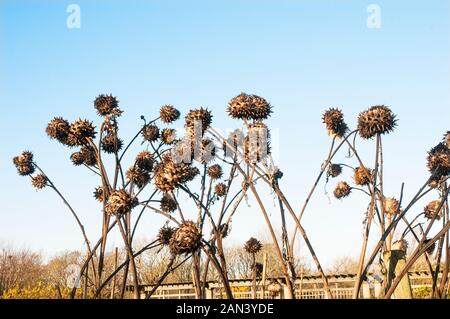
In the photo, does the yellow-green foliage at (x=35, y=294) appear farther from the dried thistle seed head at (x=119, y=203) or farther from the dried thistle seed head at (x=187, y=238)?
the dried thistle seed head at (x=187, y=238)

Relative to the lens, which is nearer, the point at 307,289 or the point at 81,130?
the point at 81,130

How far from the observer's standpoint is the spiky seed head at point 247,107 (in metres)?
3.95

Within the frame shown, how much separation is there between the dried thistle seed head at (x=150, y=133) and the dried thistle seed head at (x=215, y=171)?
0.76 metres

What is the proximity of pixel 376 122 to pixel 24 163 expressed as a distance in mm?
4639

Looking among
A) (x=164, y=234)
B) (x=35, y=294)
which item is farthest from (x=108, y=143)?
(x=35, y=294)

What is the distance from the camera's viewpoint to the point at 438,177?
14.1 feet

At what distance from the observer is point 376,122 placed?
394 centimetres

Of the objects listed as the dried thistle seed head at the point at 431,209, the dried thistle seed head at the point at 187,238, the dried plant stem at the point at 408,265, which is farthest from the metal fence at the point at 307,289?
the dried plant stem at the point at 408,265

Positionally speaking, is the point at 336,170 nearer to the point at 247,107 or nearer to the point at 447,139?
the point at 447,139

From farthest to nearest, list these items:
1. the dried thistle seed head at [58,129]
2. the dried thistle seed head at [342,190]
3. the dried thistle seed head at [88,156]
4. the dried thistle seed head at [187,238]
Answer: the dried thistle seed head at [342,190]
the dried thistle seed head at [88,156]
the dried thistle seed head at [58,129]
the dried thistle seed head at [187,238]

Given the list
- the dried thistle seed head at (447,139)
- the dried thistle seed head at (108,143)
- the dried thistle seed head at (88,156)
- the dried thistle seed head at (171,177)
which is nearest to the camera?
the dried thistle seed head at (171,177)
